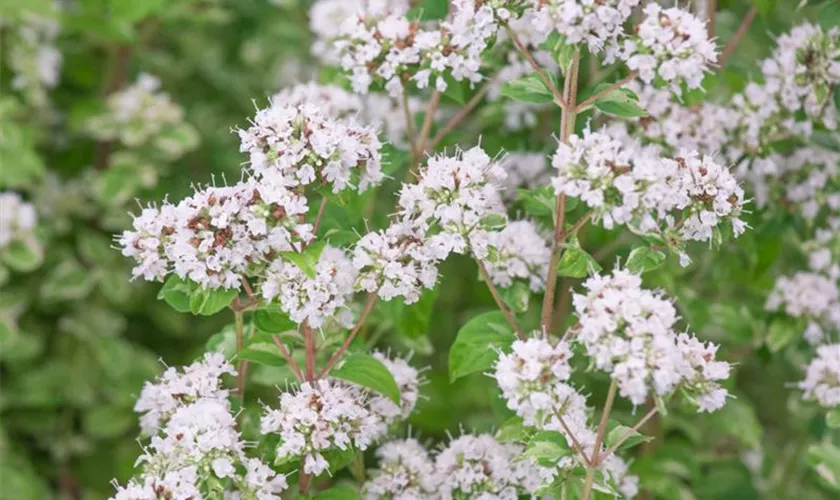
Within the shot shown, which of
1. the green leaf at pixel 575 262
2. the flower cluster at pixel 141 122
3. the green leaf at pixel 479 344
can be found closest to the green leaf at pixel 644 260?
the green leaf at pixel 575 262

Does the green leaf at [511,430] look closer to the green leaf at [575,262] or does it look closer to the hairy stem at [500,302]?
the hairy stem at [500,302]

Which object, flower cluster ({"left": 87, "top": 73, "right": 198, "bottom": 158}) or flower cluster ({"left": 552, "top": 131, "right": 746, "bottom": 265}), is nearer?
flower cluster ({"left": 552, "top": 131, "right": 746, "bottom": 265})

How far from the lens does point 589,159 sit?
158 centimetres

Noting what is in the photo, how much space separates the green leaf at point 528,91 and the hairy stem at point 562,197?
4 cm

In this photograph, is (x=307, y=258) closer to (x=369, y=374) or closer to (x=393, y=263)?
(x=393, y=263)

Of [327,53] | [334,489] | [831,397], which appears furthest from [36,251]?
[831,397]

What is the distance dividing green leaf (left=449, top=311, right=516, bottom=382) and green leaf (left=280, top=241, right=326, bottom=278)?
1.07 ft

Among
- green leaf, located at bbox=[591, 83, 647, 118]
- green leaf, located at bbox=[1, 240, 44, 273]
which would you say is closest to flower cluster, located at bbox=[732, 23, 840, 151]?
green leaf, located at bbox=[591, 83, 647, 118]

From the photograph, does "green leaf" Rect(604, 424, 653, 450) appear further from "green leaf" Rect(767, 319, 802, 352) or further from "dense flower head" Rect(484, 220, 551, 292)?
"green leaf" Rect(767, 319, 802, 352)

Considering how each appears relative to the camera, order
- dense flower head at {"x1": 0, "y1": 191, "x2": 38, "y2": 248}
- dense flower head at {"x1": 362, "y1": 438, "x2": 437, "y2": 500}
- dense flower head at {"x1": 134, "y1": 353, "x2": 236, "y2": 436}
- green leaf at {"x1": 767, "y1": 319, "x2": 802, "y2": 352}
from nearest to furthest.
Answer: dense flower head at {"x1": 134, "y1": 353, "x2": 236, "y2": 436}, dense flower head at {"x1": 362, "y1": 438, "x2": 437, "y2": 500}, green leaf at {"x1": 767, "y1": 319, "x2": 802, "y2": 352}, dense flower head at {"x1": 0, "y1": 191, "x2": 38, "y2": 248}

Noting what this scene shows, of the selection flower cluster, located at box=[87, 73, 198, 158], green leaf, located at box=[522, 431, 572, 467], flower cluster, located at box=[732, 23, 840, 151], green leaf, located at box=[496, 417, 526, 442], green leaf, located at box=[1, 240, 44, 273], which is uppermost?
flower cluster, located at box=[87, 73, 198, 158]

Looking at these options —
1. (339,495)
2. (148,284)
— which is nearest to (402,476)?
(339,495)

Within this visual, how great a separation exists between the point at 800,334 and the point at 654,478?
1.54 ft

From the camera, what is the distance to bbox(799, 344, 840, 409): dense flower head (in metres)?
2.19
